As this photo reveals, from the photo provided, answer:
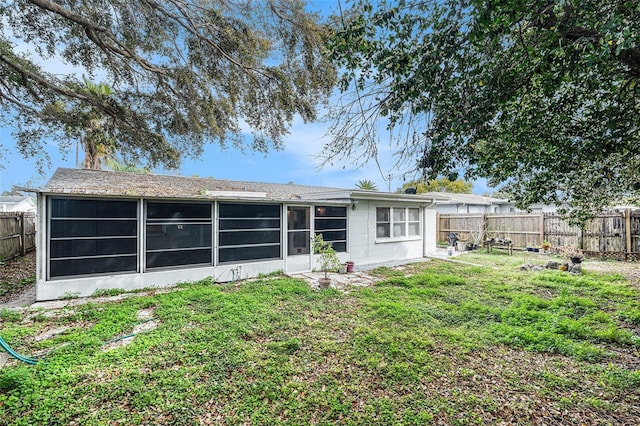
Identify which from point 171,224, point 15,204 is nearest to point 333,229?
point 171,224

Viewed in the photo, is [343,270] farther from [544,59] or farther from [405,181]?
[544,59]

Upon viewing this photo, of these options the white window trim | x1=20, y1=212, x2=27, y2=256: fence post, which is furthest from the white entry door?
x1=20, y1=212, x2=27, y2=256: fence post

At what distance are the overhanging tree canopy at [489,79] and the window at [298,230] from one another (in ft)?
17.6

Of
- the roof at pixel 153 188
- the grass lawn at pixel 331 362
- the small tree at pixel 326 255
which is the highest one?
the roof at pixel 153 188

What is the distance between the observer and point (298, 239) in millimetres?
8984

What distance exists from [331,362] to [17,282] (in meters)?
8.64

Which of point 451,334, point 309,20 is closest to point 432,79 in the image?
point 451,334

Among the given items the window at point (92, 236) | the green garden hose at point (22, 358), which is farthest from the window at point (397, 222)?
the green garden hose at point (22, 358)

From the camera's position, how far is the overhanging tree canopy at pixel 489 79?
8.85 ft

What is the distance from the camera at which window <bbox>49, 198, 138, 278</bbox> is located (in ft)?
19.5

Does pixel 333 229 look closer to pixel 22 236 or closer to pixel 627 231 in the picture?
pixel 627 231

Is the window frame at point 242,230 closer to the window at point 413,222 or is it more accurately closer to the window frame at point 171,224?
the window frame at point 171,224

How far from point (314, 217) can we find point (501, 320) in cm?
559

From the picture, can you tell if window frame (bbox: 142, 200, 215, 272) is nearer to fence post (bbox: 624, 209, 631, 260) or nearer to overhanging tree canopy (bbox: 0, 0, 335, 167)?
overhanging tree canopy (bbox: 0, 0, 335, 167)
